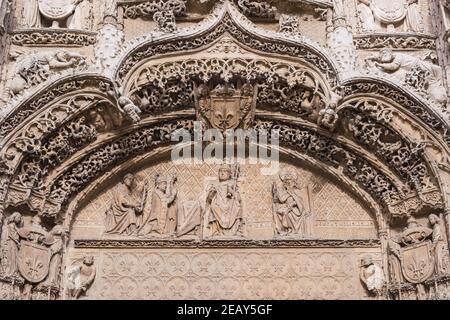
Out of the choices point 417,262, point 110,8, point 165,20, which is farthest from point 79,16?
point 417,262

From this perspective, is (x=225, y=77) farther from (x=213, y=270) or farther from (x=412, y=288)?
(x=412, y=288)

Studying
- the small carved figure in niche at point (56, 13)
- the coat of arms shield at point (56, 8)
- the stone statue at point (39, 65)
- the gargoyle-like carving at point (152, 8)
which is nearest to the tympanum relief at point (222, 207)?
the stone statue at point (39, 65)

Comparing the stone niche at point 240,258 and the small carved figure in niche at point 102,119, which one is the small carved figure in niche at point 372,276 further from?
the small carved figure in niche at point 102,119

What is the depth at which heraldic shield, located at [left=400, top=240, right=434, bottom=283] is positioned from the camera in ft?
29.7

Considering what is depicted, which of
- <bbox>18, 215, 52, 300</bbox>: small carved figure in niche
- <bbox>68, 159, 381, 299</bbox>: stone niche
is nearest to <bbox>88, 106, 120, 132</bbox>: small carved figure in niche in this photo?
<bbox>68, 159, 381, 299</bbox>: stone niche

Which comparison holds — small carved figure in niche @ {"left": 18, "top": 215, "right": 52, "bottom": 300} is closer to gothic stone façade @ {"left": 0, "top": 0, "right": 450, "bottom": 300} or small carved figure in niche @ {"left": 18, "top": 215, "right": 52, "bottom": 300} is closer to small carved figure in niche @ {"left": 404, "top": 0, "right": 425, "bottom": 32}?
gothic stone façade @ {"left": 0, "top": 0, "right": 450, "bottom": 300}

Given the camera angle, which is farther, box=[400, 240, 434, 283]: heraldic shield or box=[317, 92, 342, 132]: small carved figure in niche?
box=[317, 92, 342, 132]: small carved figure in niche

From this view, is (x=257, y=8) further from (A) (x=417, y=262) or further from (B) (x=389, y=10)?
(A) (x=417, y=262)

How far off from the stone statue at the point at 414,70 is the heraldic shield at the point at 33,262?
5.18m

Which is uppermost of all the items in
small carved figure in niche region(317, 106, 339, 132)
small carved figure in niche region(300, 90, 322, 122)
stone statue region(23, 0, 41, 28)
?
stone statue region(23, 0, 41, 28)

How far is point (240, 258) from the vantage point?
978 cm

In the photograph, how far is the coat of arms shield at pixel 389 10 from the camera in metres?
10.4

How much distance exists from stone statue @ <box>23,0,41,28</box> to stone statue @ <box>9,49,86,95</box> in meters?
0.63

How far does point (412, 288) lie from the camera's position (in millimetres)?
9141
